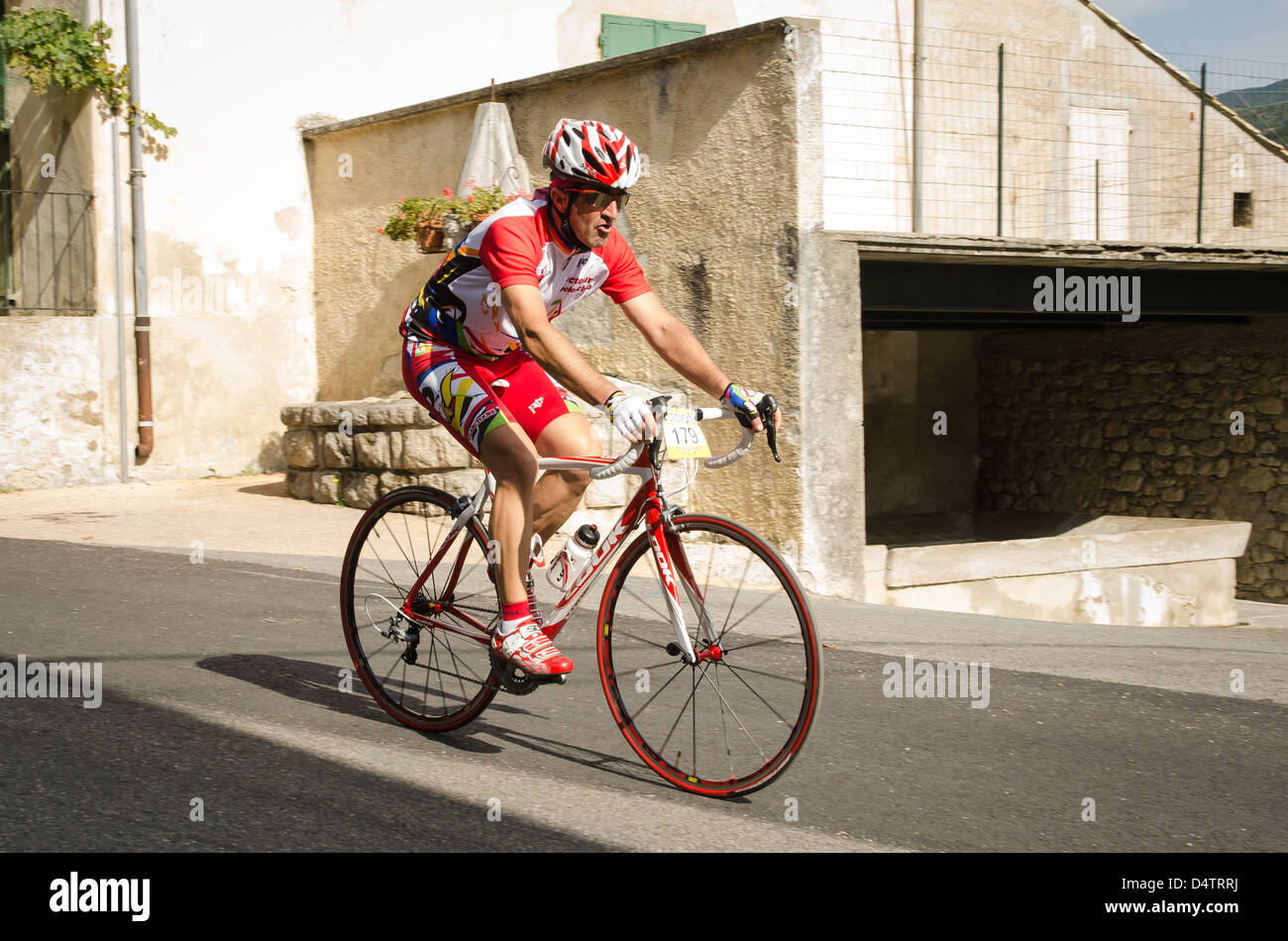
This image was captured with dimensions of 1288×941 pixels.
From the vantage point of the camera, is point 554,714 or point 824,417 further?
point 824,417

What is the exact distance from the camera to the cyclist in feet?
12.6

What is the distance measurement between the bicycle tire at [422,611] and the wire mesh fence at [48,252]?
8899 millimetres

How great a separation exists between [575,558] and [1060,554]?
890cm

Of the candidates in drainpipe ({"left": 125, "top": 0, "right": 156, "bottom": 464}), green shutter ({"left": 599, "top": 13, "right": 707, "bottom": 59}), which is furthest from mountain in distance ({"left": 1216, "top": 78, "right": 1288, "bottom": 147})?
drainpipe ({"left": 125, "top": 0, "right": 156, "bottom": 464})

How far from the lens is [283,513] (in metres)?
10.7

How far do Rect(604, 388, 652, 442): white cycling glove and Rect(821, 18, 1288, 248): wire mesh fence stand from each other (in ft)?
44.2

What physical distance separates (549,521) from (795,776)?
1.16 meters

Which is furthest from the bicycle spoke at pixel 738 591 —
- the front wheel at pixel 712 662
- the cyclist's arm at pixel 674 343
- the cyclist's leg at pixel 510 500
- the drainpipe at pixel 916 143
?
the drainpipe at pixel 916 143

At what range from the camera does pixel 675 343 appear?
411 centimetres

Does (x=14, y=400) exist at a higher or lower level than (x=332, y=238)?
lower

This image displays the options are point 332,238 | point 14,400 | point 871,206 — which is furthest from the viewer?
point 871,206

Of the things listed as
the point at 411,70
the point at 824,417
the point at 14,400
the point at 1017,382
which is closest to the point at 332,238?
the point at 411,70

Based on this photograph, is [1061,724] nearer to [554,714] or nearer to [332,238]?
[554,714]

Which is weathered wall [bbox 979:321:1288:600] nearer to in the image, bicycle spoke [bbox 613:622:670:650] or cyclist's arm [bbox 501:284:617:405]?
bicycle spoke [bbox 613:622:670:650]
